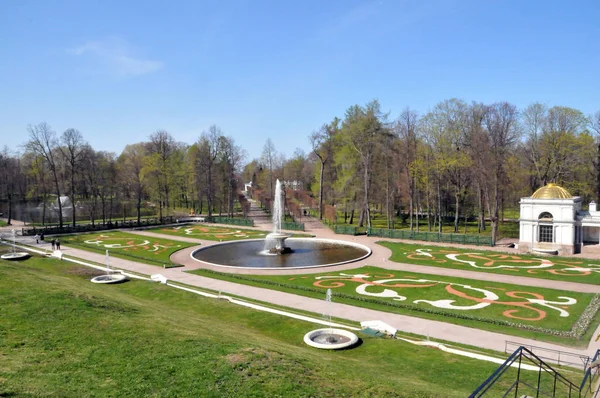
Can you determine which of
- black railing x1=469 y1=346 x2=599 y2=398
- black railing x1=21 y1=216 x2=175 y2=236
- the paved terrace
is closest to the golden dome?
the paved terrace

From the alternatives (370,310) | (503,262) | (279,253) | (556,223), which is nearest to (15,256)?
(279,253)

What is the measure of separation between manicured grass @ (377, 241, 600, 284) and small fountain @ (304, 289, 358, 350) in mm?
18255

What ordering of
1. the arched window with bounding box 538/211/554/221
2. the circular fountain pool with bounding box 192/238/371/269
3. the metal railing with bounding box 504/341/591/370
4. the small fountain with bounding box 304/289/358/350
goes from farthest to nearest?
1. the arched window with bounding box 538/211/554/221
2. the circular fountain pool with bounding box 192/238/371/269
3. the small fountain with bounding box 304/289/358/350
4. the metal railing with bounding box 504/341/591/370

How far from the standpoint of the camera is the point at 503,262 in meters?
Result: 34.5

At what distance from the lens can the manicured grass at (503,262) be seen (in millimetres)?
29844

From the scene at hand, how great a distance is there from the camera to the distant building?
37.6 metres

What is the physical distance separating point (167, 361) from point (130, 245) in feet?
124

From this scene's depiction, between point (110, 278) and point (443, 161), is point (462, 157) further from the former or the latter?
point (110, 278)

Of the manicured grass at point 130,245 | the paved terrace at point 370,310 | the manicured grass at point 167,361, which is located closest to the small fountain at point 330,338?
the manicured grass at point 167,361

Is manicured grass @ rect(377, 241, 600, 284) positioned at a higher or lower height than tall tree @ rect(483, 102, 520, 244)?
lower

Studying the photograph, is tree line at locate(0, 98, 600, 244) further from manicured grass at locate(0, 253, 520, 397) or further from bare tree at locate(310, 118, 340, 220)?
manicured grass at locate(0, 253, 520, 397)

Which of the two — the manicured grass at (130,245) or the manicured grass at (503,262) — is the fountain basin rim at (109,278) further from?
the manicured grass at (503,262)

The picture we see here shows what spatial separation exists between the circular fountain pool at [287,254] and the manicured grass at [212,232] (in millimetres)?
3427

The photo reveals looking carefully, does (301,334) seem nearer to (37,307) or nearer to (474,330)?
(474,330)
